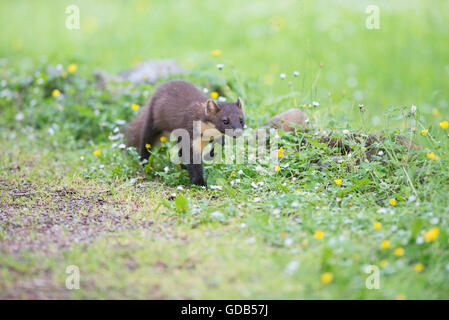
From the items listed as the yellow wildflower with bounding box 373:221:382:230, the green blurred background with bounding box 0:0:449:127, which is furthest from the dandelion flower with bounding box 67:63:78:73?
the yellow wildflower with bounding box 373:221:382:230

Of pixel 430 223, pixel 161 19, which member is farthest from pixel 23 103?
pixel 430 223

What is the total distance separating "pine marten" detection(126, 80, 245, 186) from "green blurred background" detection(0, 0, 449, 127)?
9.04ft

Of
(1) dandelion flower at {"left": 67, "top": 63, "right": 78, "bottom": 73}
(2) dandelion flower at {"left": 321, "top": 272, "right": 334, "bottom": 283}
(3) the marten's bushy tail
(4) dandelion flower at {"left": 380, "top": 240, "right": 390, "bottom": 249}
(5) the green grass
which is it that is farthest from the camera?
(1) dandelion flower at {"left": 67, "top": 63, "right": 78, "bottom": 73}

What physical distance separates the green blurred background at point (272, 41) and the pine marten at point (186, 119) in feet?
9.04

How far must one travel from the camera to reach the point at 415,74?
1041 centimetres

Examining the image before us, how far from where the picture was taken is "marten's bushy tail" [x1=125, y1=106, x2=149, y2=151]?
20.7 ft

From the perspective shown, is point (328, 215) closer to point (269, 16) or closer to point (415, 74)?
point (415, 74)

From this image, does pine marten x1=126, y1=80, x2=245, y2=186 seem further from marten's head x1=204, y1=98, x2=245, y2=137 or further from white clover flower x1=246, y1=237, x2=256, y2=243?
white clover flower x1=246, y1=237, x2=256, y2=243

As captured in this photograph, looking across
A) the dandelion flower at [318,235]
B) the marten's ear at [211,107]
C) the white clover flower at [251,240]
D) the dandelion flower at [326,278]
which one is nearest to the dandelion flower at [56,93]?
the marten's ear at [211,107]

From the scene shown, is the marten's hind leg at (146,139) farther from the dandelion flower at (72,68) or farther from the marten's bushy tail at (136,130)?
the dandelion flower at (72,68)

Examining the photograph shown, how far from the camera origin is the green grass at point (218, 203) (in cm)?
338

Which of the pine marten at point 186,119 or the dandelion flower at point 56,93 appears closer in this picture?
the pine marten at point 186,119

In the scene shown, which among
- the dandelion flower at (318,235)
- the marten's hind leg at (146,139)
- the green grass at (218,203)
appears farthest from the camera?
the marten's hind leg at (146,139)

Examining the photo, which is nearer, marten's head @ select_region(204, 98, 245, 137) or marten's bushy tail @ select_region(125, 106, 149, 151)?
marten's head @ select_region(204, 98, 245, 137)
